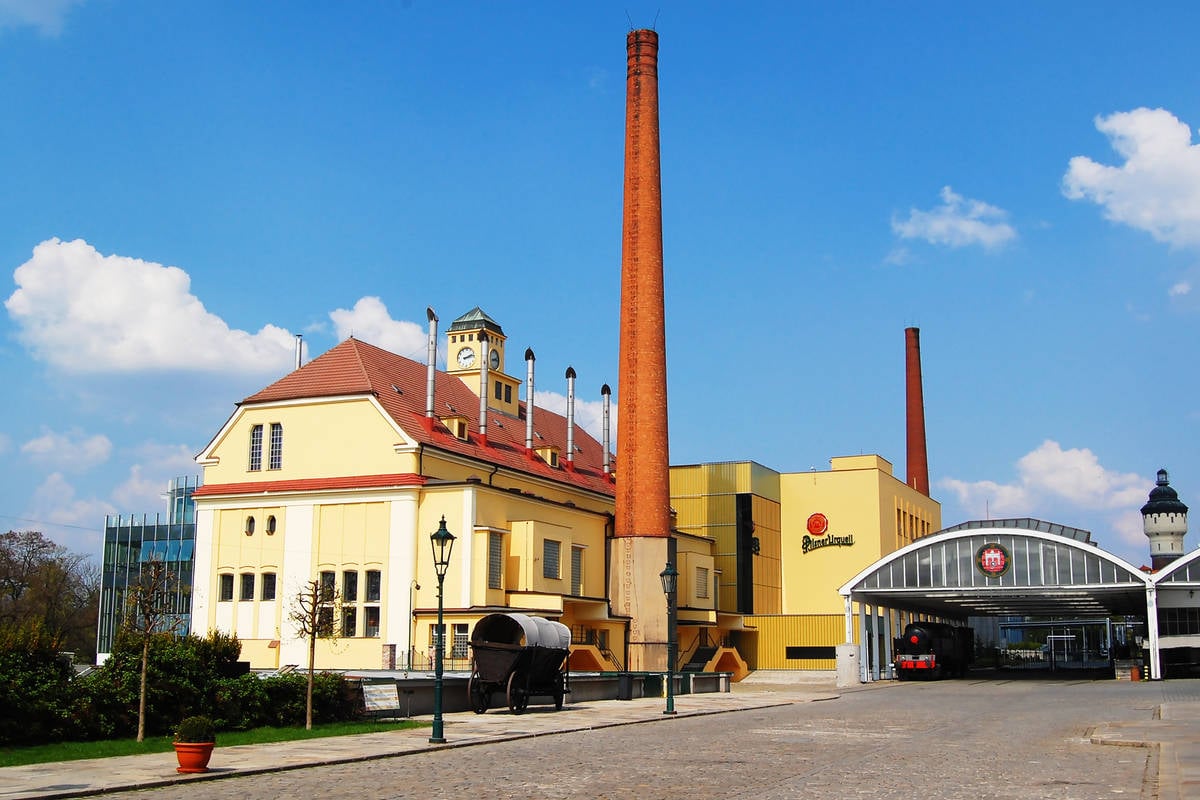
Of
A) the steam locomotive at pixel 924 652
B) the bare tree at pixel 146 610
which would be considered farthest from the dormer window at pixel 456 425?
the bare tree at pixel 146 610

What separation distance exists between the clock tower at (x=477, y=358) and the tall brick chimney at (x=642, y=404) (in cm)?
1320

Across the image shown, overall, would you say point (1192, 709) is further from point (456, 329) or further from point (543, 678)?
point (456, 329)

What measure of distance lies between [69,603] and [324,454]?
36.5 meters

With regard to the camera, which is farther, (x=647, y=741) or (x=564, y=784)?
(x=647, y=741)

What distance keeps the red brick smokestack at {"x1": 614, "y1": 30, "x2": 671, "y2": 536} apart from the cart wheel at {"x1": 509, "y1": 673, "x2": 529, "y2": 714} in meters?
20.4

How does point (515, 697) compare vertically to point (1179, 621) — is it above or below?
below

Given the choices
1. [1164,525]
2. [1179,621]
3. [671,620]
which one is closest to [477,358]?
[671,620]

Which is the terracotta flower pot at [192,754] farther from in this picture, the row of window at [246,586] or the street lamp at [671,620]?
the row of window at [246,586]

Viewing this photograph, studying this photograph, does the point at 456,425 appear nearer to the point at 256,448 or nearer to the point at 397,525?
the point at 397,525

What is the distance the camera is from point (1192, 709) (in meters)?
32.7

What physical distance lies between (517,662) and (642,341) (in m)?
22.8

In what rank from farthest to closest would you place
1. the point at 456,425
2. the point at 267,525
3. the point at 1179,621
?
1. the point at 1179,621
2. the point at 456,425
3. the point at 267,525

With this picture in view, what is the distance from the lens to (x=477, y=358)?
65.6 metres

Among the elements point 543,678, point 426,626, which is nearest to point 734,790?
point 543,678
